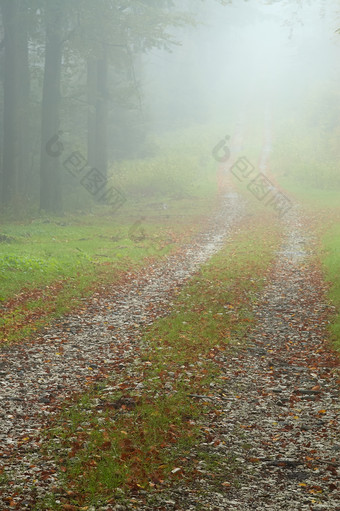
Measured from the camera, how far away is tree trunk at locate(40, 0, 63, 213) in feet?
75.8

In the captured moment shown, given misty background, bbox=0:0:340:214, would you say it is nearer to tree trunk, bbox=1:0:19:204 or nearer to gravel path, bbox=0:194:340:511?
tree trunk, bbox=1:0:19:204

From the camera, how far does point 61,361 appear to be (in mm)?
8641

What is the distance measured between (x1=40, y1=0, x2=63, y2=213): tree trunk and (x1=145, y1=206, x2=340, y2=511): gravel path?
595 inches

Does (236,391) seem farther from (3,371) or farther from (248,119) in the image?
(248,119)

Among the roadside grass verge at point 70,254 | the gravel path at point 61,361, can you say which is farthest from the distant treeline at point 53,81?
the gravel path at point 61,361

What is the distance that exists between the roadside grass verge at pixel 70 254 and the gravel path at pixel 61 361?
70 centimetres

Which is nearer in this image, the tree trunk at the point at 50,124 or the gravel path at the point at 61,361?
the gravel path at the point at 61,361

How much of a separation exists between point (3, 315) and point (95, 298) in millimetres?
2648

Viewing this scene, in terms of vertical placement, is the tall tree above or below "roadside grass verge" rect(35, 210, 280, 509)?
above

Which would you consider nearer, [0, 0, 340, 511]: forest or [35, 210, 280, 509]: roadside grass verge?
[35, 210, 280, 509]: roadside grass verge

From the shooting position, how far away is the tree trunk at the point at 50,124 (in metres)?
23.1

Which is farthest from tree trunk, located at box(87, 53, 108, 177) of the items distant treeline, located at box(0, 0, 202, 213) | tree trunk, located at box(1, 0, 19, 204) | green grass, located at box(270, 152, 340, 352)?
green grass, located at box(270, 152, 340, 352)

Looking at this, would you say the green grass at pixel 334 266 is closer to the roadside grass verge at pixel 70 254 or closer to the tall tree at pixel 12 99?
the roadside grass verge at pixel 70 254

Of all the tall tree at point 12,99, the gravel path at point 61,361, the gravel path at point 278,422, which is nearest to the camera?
the gravel path at point 278,422
